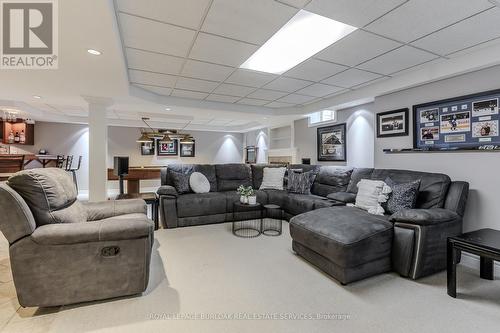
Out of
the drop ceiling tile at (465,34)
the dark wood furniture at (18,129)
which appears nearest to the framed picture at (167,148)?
the dark wood furniture at (18,129)

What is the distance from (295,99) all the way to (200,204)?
276 cm

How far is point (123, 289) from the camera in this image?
6.25 ft

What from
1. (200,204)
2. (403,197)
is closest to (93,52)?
(200,204)

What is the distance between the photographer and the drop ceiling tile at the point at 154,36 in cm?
212

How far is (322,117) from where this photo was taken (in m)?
5.28

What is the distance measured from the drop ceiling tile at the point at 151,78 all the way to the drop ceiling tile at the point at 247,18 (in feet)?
5.15

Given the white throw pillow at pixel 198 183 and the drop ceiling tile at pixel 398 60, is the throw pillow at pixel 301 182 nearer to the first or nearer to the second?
the white throw pillow at pixel 198 183

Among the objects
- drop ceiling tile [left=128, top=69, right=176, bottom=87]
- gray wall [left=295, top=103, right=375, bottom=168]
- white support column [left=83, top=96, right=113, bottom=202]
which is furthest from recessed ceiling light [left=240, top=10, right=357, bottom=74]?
white support column [left=83, top=96, right=113, bottom=202]

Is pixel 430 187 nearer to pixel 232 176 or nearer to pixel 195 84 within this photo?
pixel 232 176

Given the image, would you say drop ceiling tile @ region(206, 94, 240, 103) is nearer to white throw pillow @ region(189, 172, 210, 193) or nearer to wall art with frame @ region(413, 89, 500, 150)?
white throw pillow @ region(189, 172, 210, 193)

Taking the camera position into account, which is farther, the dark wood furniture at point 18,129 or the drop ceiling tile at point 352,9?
the dark wood furniture at point 18,129

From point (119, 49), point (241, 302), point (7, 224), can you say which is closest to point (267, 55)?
point (119, 49)

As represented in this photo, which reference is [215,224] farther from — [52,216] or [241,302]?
[52,216]

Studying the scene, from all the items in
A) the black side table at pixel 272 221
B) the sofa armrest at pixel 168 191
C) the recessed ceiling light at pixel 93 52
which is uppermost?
the recessed ceiling light at pixel 93 52
